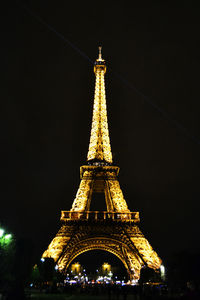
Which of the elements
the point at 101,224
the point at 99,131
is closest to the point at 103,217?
the point at 101,224

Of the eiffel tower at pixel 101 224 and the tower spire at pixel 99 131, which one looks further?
the tower spire at pixel 99 131

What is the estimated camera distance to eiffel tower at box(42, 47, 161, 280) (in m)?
40.2

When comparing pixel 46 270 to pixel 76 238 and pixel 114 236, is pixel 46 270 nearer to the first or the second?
pixel 76 238

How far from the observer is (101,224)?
142 feet

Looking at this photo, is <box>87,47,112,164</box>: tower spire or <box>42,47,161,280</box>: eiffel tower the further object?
<box>87,47,112,164</box>: tower spire

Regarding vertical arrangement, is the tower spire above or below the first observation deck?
above

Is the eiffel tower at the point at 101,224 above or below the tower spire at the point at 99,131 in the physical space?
below

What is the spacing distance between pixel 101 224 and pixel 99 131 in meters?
15.4

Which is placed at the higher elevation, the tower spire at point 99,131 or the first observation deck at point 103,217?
the tower spire at point 99,131

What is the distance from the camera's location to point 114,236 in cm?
4288

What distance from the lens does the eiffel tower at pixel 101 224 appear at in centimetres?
4022

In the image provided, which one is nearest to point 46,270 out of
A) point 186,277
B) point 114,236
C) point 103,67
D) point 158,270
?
point 114,236

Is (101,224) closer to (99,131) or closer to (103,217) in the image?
(103,217)

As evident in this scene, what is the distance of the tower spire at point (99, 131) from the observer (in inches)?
1951
